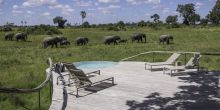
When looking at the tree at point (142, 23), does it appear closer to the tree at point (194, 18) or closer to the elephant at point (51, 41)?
the tree at point (194, 18)

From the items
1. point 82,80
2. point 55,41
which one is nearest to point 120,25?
point 55,41

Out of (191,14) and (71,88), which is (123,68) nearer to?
(71,88)

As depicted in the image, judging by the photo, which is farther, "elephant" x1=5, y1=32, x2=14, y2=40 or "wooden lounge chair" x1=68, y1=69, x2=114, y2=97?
"elephant" x1=5, y1=32, x2=14, y2=40

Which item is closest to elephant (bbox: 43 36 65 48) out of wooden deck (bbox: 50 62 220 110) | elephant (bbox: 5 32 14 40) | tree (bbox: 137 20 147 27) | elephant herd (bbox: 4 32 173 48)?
elephant herd (bbox: 4 32 173 48)

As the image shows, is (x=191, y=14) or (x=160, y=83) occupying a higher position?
(x=191, y=14)

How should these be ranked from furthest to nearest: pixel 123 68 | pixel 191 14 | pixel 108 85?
pixel 191 14 → pixel 123 68 → pixel 108 85

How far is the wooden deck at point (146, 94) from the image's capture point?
937 cm

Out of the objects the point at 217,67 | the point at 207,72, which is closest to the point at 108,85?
the point at 207,72

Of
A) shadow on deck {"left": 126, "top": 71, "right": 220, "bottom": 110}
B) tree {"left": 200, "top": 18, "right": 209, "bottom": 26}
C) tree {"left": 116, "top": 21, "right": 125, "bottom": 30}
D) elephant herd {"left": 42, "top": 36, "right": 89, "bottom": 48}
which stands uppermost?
tree {"left": 200, "top": 18, "right": 209, "bottom": 26}

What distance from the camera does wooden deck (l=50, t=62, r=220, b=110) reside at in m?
9.37

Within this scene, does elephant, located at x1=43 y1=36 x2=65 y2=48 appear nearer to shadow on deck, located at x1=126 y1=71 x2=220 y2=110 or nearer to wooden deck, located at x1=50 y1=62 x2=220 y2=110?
wooden deck, located at x1=50 y1=62 x2=220 y2=110

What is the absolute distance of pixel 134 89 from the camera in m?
11.2

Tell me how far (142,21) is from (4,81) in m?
72.1

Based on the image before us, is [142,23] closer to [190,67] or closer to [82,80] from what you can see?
[190,67]
